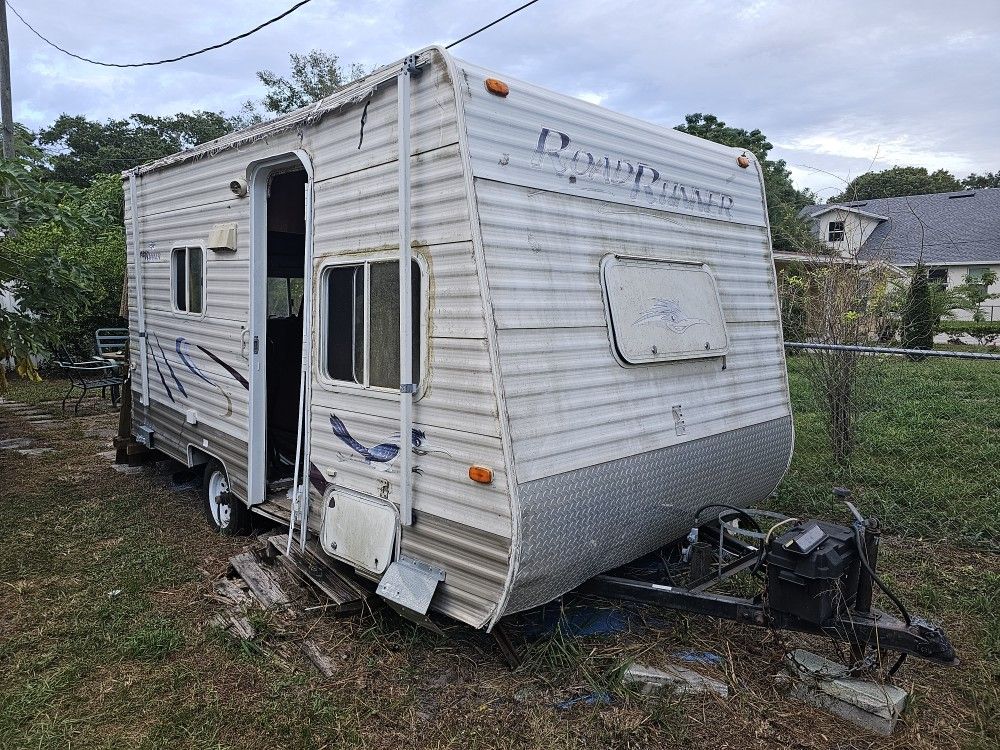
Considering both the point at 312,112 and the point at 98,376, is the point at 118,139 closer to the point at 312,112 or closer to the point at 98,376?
the point at 98,376

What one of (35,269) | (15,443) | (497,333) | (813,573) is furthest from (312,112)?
(15,443)

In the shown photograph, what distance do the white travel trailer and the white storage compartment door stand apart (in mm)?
16

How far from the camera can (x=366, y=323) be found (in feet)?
12.4

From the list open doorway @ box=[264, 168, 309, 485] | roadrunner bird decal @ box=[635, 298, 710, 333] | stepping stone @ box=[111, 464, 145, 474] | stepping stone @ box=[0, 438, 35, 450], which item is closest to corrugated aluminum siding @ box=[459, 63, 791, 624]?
roadrunner bird decal @ box=[635, 298, 710, 333]

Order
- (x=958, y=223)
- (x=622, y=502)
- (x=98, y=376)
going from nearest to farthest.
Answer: (x=622, y=502) < (x=98, y=376) < (x=958, y=223)

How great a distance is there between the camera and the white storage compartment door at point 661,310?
3.71 meters

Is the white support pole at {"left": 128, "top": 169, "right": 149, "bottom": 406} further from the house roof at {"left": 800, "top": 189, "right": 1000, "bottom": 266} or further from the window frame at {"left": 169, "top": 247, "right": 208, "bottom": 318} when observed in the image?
the house roof at {"left": 800, "top": 189, "right": 1000, "bottom": 266}

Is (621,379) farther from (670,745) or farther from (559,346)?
(670,745)

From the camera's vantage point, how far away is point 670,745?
10.0 ft

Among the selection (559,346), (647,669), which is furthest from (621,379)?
(647,669)

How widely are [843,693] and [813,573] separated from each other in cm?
65

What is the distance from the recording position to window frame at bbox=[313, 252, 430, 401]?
341 centimetres

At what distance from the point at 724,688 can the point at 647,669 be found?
36cm

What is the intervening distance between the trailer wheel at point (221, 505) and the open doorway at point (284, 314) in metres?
0.33
